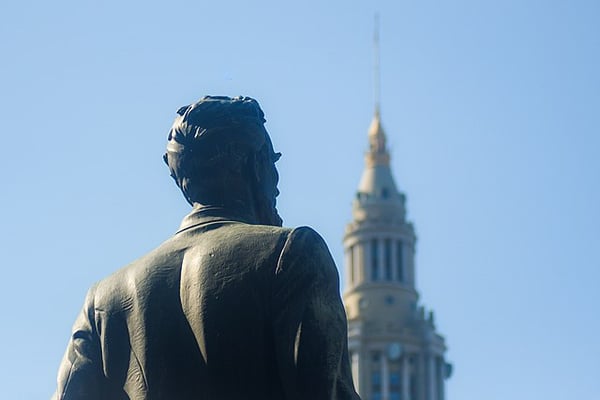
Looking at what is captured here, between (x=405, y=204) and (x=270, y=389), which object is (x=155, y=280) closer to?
(x=270, y=389)

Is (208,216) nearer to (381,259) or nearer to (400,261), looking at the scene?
(381,259)

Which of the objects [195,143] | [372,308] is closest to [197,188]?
[195,143]

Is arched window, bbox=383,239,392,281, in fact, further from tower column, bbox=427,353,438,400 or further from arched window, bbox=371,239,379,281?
tower column, bbox=427,353,438,400

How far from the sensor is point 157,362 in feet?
17.8

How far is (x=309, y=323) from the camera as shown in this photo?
17.4 feet

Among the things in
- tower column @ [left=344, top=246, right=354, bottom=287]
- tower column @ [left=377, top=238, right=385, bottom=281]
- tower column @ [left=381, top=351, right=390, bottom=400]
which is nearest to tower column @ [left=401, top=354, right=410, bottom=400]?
tower column @ [left=381, top=351, right=390, bottom=400]

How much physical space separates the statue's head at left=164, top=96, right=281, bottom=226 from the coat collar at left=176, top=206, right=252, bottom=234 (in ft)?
0.07

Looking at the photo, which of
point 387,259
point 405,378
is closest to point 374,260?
point 387,259

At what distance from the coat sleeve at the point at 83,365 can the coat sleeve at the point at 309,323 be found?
606mm

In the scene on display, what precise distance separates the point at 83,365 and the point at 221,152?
0.78m

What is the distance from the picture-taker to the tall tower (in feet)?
362

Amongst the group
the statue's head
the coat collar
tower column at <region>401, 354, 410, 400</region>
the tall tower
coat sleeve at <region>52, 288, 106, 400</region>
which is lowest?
coat sleeve at <region>52, 288, 106, 400</region>

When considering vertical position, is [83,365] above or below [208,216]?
below

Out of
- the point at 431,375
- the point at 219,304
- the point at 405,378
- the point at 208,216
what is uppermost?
the point at 431,375
